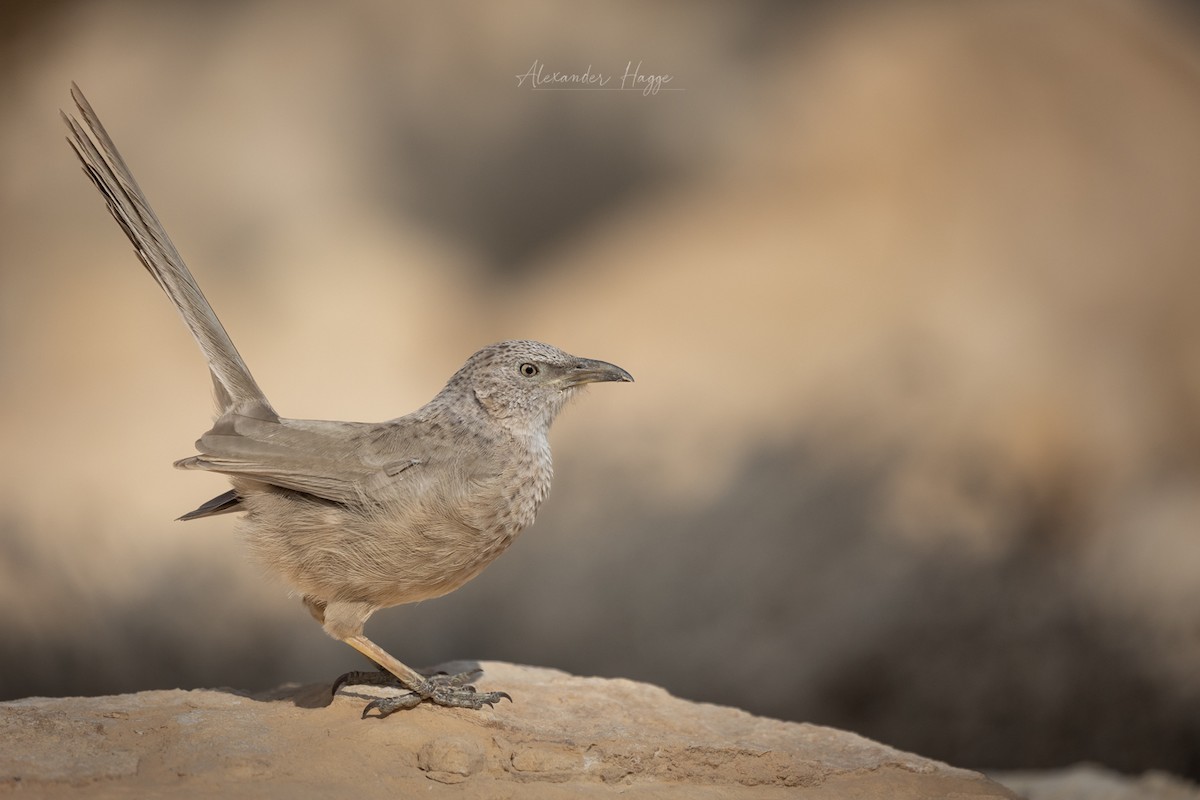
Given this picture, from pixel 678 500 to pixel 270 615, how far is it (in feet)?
9.55

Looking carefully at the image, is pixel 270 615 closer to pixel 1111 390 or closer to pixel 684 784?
pixel 684 784

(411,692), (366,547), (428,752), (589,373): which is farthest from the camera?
(589,373)

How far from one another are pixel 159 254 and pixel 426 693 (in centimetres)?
183

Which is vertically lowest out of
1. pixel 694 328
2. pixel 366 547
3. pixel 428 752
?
pixel 428 752

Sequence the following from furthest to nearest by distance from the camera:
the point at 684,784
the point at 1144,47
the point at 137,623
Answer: the point at 1144,47
the point at 137,623
the point at 684,784

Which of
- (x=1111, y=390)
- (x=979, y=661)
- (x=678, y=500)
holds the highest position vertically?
(x=1111, y=390)

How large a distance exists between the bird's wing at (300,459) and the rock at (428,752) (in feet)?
2.63

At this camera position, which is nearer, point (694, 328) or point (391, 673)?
point (391, 673)

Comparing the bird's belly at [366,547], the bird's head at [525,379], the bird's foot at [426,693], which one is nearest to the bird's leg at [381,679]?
the bird's foot at [426,693]

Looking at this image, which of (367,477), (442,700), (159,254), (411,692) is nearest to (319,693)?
(411,692)

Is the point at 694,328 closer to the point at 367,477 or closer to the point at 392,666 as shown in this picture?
the point at 367,477

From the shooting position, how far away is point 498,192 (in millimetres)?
9109

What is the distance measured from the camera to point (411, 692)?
14.1 feet

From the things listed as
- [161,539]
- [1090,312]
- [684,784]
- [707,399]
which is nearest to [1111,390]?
[1090,312]
